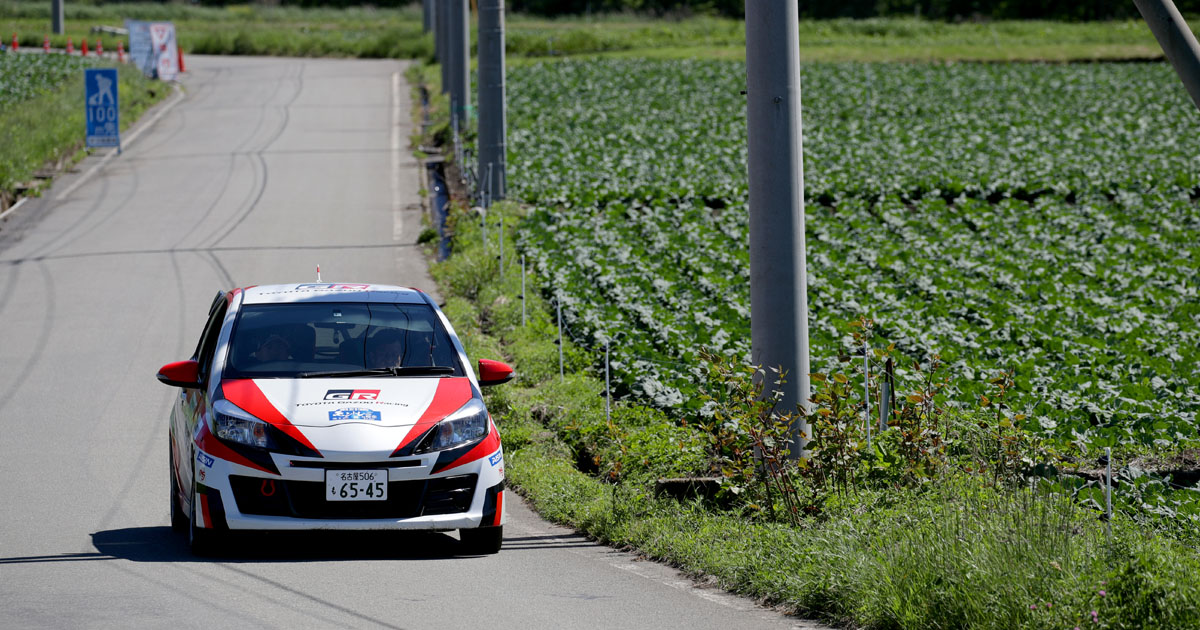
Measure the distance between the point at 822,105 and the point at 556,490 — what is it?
36.6 metres

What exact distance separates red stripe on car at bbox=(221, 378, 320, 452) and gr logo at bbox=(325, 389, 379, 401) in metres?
0.37

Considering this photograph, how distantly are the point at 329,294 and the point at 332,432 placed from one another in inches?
A: 84.4

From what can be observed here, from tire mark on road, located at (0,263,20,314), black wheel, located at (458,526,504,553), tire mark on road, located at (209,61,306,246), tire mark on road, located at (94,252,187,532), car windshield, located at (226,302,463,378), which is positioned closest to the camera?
black wheel, located at (458,526,504,553)

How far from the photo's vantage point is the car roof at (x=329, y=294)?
1018 cm

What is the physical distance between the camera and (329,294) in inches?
407

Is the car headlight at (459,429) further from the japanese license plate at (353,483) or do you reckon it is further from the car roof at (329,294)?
the car roof at (329,294)

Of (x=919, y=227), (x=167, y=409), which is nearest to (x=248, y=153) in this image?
(x=919, y=227)

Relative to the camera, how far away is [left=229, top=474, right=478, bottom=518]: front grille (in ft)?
27.5

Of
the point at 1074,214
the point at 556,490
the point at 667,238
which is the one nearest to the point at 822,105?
the point at 1074,214

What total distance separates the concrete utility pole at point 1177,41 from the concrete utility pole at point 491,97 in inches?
676

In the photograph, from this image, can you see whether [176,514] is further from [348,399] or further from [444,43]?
[444,43]

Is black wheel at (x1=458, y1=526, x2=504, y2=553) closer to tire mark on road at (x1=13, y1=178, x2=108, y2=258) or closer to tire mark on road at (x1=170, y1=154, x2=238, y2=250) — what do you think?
tire mark on road at (x1=170, y1=154, x2=238, y2=250)

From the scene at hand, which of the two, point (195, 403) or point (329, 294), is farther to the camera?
point (329, 294)

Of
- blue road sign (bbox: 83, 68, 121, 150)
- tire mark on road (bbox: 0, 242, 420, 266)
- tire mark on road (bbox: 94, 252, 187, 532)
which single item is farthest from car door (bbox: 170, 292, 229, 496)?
blue road sign (bbox: 83, 68, 121, 150)
